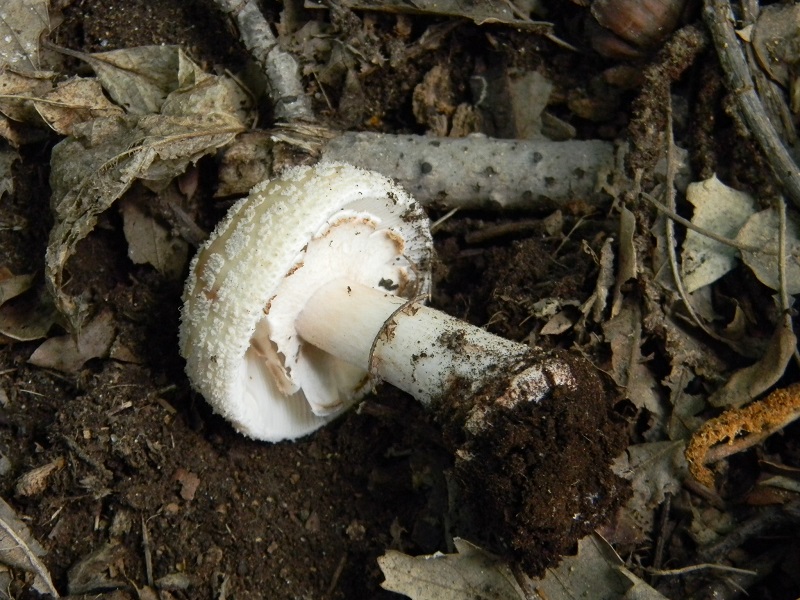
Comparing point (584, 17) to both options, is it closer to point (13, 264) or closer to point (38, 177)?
point (38, 177)

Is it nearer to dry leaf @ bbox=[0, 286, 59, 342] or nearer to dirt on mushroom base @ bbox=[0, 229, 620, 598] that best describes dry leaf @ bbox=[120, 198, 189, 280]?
dirt on mushroom base @ bbox=[0, 229, 620, 598]

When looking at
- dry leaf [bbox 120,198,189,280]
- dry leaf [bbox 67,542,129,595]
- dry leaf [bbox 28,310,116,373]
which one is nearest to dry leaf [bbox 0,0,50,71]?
dry leaf [bbox 120,198,189,280]

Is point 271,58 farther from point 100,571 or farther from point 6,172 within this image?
point 100,571

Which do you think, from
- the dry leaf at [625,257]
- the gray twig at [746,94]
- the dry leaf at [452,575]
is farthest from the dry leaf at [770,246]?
the dry leaf at [452,575]

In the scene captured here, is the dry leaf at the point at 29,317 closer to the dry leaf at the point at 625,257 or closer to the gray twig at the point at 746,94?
the dry leaf at the point at 625,257

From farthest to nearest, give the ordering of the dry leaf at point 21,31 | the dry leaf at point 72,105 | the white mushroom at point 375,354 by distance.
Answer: the dry leaf at point 21,31
the dry leaf at point 72,105
the white mushroom at point 375,354

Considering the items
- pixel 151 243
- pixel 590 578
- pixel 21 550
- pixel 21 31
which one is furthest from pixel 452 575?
pixel 21 31
